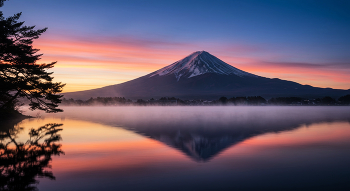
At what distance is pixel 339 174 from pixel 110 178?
8.16 metres

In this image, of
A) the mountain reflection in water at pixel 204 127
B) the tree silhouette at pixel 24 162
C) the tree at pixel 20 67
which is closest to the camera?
the tree silhouette at pixel 24 162

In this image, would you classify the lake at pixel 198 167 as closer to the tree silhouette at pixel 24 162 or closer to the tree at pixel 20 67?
the tree silhouette at pixel 24 162

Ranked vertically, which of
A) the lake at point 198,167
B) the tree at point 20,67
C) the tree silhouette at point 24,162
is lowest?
the lake at point 198,167

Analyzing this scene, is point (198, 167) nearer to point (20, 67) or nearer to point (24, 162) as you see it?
point (24, 162)

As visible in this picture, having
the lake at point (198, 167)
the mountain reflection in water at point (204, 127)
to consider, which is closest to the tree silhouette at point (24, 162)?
the lake at point (198, 167)

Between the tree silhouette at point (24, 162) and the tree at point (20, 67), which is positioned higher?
the tree at point (20, 67)

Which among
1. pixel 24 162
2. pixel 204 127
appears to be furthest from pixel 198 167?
pixel 204 127

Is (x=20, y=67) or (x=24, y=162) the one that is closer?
(x=24, y=162)

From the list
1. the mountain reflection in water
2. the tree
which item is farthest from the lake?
the tree

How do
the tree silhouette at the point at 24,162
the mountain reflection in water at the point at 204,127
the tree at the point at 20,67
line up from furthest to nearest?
the tree at the point at 20,67 → the mountain reflection in water at the point at 204,127 → the tree silhouette at the point at 24,162

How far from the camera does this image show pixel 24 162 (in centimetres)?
1272

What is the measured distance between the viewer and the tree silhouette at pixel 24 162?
9.70 m

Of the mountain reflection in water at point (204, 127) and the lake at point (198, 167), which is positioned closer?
the lake at point (198, 167)

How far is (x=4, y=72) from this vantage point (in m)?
30.2
